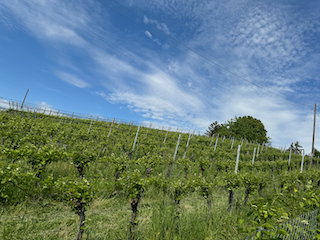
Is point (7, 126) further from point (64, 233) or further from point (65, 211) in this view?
point (64, 233)

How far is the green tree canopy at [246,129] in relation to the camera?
1703 inches

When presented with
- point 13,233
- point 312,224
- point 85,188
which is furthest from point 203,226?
point 13,233

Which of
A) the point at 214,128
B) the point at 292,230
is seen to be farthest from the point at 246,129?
the point at 292,230

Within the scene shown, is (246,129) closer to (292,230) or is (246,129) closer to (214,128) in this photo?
(214,128)

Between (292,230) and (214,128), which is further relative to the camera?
(214,128)

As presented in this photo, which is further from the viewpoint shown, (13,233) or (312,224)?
(312,224)

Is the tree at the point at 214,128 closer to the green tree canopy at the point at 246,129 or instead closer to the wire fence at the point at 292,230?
the green tree canopy at the point at 246,129

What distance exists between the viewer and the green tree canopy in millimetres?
43250

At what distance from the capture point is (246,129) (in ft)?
144

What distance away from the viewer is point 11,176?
3797mm

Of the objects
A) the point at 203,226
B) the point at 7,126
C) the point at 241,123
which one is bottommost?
the point at 203,226

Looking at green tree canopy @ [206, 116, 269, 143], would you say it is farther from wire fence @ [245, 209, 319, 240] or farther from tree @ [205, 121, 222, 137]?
wire fence @ [245, 209, 319, 240]

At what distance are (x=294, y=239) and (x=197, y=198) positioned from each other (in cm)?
359

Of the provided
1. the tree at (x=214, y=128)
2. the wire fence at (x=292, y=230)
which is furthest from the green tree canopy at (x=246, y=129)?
the wire fence at (x=292, y=230)
